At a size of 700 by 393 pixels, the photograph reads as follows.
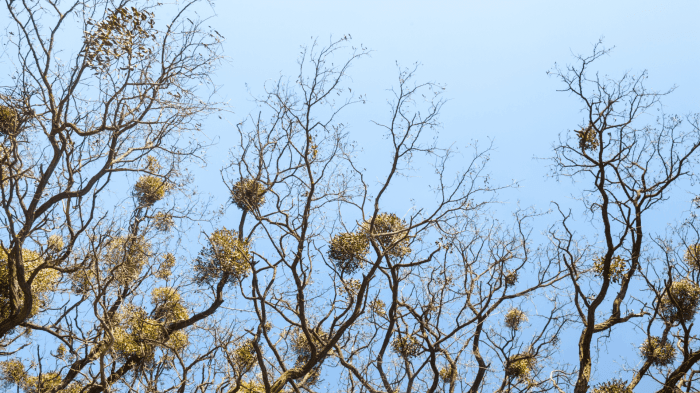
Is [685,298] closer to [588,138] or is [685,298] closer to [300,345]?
[588,138]

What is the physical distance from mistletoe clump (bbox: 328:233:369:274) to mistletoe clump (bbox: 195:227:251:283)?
3.92 feet

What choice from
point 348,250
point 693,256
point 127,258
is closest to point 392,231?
point 348,250

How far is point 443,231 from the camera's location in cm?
536

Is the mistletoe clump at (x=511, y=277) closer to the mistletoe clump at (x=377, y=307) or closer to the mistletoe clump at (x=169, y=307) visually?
the mistletoe clump at (x=377, y=307)

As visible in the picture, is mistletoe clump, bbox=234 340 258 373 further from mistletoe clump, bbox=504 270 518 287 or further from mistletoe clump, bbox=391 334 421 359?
mistletoe clump, bbox=504 270 518 287

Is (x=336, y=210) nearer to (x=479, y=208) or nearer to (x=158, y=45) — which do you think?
(x=479, y=208)

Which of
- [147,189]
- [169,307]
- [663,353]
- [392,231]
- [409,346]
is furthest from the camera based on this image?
[147,189]

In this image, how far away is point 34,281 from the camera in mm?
5887

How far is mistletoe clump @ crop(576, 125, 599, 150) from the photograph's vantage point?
6.04 metres

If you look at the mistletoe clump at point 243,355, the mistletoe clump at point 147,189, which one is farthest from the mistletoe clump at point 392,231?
the mistletoe clump at point 147,189

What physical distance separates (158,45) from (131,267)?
3.55 meters

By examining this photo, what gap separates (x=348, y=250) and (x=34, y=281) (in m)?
4.61

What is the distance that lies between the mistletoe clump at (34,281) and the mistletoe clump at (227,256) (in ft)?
7.05

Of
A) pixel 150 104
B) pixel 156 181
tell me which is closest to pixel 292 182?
pixel 150 104
